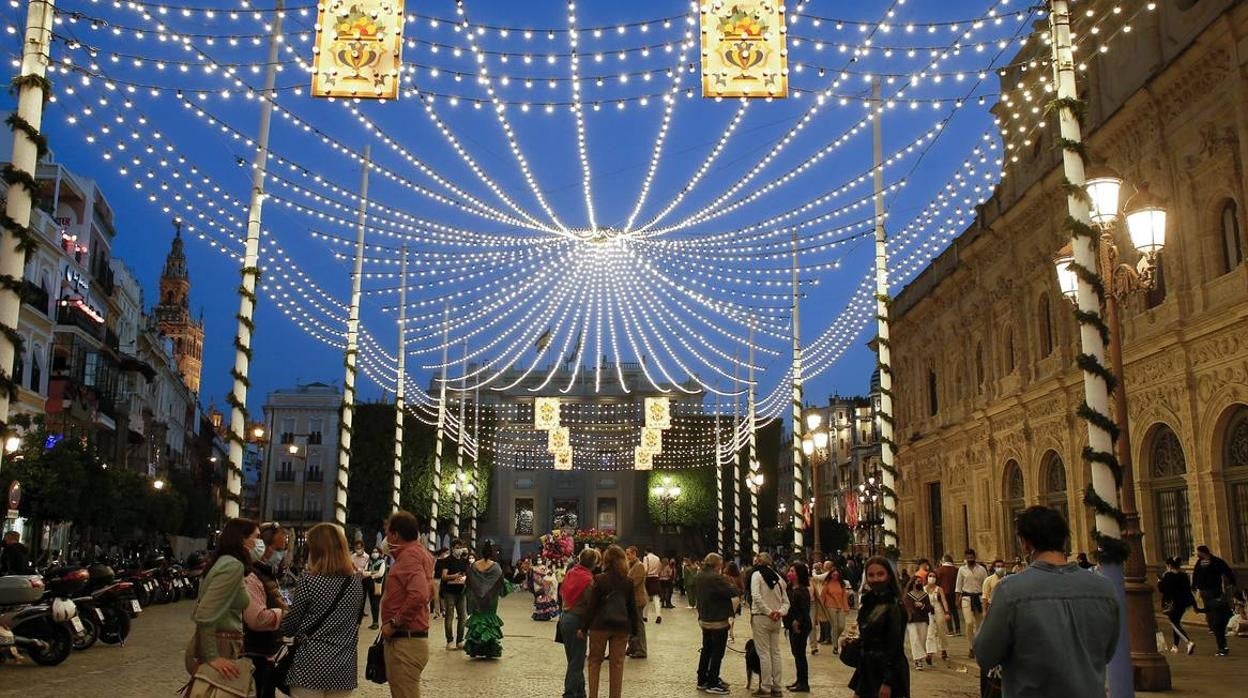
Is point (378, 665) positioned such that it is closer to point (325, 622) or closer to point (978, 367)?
point (325, 622)

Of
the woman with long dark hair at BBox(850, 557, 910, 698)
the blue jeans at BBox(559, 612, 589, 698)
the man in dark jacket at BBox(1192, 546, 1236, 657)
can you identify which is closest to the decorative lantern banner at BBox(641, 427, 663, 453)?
the man in dark jacket at BBox(1192, 546, 1236, 657)

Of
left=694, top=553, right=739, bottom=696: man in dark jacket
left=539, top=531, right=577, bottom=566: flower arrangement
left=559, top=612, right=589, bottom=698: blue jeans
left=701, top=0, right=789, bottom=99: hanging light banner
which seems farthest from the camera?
left=539, top=531, right=577, bottom=566: flower arrangement

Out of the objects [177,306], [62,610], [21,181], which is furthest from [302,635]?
[177,306]

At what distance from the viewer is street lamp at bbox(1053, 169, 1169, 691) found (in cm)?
1054

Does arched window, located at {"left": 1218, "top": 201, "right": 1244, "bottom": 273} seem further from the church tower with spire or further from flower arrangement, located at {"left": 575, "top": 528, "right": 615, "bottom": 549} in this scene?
the church tower with spire

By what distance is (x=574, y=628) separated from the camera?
9992mm

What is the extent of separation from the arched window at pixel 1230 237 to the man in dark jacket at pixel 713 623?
11.5m

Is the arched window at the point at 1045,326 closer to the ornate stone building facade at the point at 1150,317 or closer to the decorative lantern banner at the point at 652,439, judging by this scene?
the ornate stone building facade at the point at 1150,317

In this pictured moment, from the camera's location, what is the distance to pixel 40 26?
9.45 m

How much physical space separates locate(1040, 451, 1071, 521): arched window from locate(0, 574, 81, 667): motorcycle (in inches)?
813

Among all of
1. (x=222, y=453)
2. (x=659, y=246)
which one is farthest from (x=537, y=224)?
(x=222, y=453)

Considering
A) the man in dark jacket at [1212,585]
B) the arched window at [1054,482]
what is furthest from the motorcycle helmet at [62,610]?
the arched window at [1054,482]

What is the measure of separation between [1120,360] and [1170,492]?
10366 mm

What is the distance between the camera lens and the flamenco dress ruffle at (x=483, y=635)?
14.1 metres
